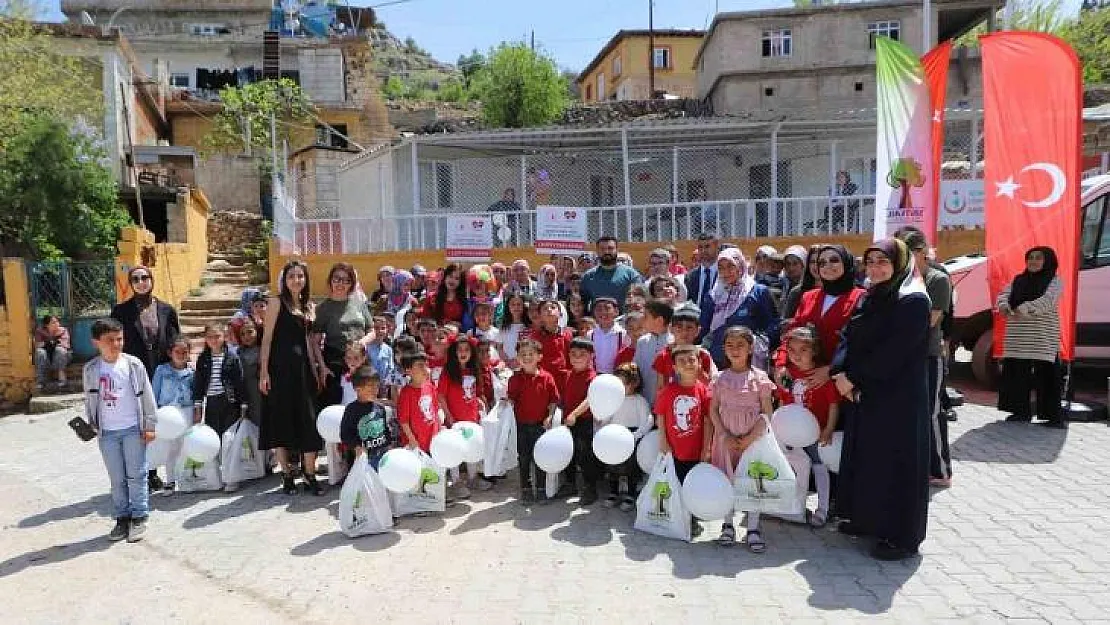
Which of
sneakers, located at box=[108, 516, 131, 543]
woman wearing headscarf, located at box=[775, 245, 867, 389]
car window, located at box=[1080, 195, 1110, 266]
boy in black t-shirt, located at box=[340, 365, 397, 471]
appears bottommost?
sneakers, located at box=[108, 516, 131, 543]

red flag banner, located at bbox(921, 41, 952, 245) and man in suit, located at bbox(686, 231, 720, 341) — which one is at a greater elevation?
red flag banner, located at bbox(921, 41, 952, 245)

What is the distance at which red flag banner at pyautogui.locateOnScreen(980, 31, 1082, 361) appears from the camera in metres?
6.23

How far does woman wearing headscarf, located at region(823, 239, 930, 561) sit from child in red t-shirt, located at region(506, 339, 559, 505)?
6.33 feet

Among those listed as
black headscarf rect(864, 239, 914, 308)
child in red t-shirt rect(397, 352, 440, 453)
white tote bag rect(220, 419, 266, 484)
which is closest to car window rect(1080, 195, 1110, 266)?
black headscarf rect(864, 239, 914, 308)

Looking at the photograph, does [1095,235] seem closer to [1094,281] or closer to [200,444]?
[1094,281]

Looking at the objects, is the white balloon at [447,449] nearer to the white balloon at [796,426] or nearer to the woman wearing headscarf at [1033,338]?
the white balloon at [796,426]

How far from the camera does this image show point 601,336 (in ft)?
17.2

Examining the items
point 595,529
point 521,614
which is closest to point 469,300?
point 595,529

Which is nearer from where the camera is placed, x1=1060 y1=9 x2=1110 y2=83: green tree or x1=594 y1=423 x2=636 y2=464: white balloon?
x1=594 y1=423 x2=636 y2=464: white balloon

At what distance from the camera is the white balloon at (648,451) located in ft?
14.4

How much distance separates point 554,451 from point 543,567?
0.90m

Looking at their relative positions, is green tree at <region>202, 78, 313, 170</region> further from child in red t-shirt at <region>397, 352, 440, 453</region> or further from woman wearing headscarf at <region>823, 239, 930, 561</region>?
woman wearing headscarf at <region>823, 239, 930, 561</region>

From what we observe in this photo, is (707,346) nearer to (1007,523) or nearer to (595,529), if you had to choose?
(595,529)

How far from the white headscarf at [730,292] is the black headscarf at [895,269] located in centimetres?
138
